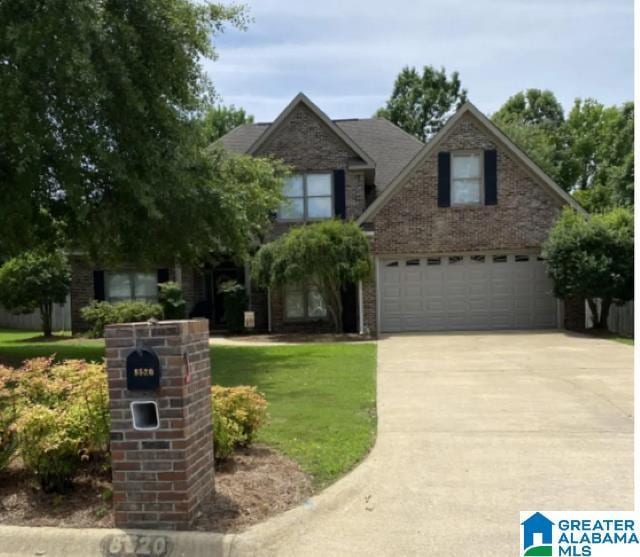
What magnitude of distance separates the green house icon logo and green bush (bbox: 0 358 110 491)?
10.6 ft

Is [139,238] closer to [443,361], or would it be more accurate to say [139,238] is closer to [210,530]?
[443,361]

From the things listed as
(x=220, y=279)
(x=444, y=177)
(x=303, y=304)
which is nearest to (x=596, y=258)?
(x=444, y=177)

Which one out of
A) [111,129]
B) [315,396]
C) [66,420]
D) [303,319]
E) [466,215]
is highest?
[111,129]

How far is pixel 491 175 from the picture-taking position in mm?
19203

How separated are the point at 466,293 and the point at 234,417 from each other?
14.7 meters

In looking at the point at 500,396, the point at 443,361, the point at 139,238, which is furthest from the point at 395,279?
the point at 500,396

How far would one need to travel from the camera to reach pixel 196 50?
11844 mm

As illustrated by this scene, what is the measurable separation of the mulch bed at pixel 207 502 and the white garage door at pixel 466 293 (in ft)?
46.7

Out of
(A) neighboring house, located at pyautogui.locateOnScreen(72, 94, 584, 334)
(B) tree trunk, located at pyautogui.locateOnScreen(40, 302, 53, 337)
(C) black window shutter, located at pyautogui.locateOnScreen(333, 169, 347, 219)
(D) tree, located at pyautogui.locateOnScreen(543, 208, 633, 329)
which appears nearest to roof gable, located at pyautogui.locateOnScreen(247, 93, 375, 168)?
(A) neighboring house, located at pyautogui.locateOnScreen(72, 94, 584, 334)

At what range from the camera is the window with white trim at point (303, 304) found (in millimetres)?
19953

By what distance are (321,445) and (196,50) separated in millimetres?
8551

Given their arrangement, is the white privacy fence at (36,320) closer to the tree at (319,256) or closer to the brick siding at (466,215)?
the tree at (319,256)

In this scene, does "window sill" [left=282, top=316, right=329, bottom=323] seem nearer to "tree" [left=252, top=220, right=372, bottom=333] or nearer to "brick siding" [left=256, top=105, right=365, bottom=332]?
"brick siding" [left=256, top=105, right=365, bottom=332]

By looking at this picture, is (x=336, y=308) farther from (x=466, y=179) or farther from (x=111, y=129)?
(x=111, y=129)
